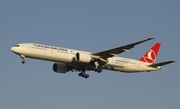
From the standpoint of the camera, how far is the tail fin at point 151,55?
221 feet

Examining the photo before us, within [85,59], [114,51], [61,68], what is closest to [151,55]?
[114,51]

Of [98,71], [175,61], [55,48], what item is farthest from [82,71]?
[175,61]

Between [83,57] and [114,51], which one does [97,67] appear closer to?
[83,57]

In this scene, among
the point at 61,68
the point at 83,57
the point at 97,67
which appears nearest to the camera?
the point at 83,57

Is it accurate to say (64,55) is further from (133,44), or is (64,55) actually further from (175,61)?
(175,61)

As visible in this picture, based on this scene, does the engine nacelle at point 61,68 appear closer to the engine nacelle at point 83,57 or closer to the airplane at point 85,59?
the airplane at point 85,59

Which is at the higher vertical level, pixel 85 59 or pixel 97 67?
pixel 85 59

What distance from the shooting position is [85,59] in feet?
194

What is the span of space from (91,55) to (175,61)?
11297 mm

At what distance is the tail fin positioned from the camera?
221ft

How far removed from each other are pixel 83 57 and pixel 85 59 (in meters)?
0.41

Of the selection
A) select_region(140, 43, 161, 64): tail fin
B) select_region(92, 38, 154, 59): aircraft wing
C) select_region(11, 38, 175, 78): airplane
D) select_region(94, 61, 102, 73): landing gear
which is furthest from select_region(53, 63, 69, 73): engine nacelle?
select_region(140, 43, 161, 64): tail fin

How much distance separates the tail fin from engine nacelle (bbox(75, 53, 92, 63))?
1088 cm

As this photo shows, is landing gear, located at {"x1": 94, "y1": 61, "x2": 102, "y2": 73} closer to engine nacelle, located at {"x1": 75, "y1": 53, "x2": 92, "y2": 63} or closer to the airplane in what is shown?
the airplane
